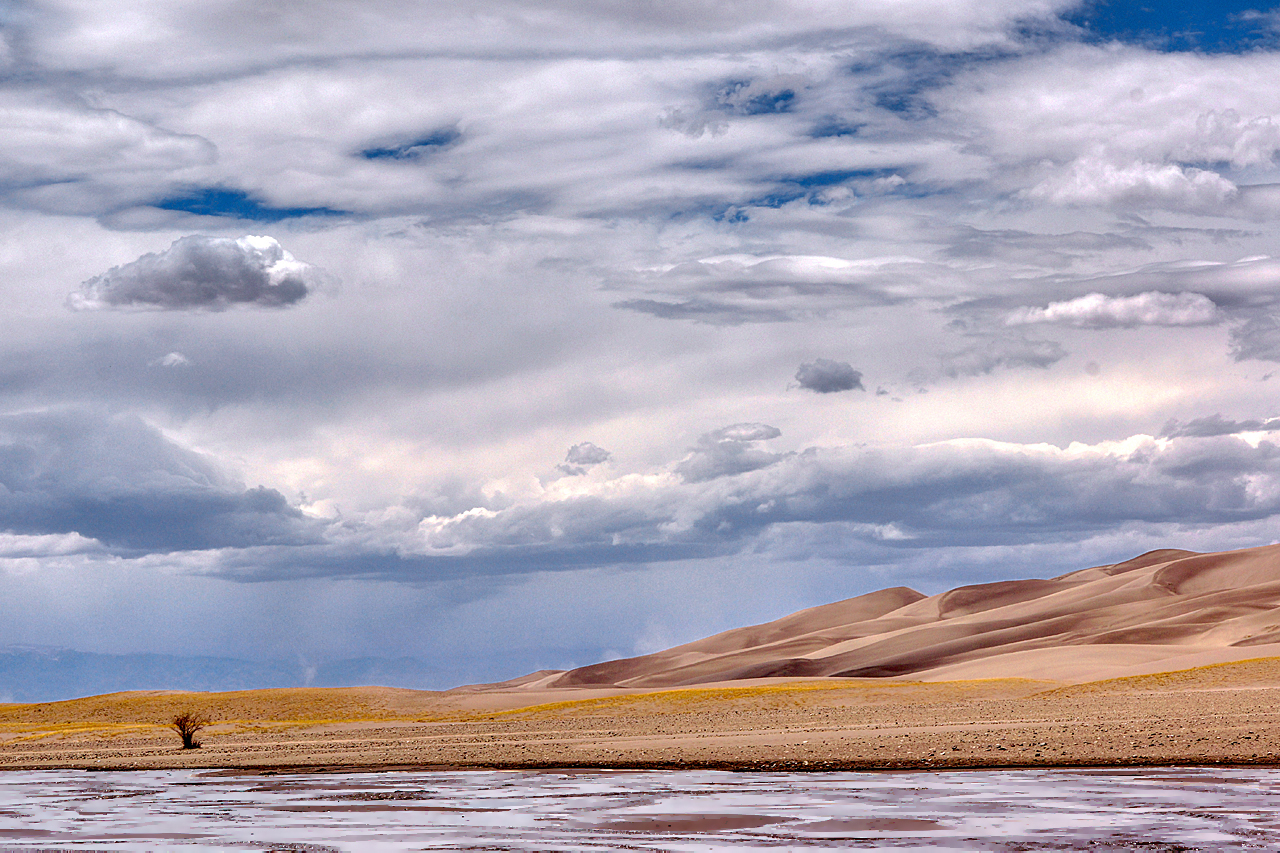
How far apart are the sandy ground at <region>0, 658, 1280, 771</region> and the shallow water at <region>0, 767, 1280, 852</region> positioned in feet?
15.0

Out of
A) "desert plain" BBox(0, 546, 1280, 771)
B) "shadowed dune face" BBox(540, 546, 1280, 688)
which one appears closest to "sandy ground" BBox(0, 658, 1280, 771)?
"desert plain" BBox(0, 546, 1280, 771)

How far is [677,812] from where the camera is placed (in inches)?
1012

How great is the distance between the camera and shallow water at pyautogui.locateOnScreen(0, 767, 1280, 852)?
2144cm

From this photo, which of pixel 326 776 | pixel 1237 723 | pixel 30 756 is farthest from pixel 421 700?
pixel 1237 723

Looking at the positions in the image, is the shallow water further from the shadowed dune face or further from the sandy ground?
the shadowed dune face

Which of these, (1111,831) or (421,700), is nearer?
(1111,831)

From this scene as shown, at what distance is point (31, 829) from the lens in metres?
25.4

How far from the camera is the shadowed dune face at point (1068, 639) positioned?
95.2 meters

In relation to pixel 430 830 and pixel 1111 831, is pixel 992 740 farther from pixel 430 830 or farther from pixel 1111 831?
pixel 430 830

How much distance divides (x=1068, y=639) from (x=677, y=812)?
367ft

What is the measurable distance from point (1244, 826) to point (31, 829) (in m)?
21.9

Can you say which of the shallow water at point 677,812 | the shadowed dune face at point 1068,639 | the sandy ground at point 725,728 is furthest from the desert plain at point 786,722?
the shallow water at point 677,812

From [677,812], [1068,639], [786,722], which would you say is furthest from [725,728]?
[1068,639]

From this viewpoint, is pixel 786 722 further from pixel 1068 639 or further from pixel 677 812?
pixel 1068 639
